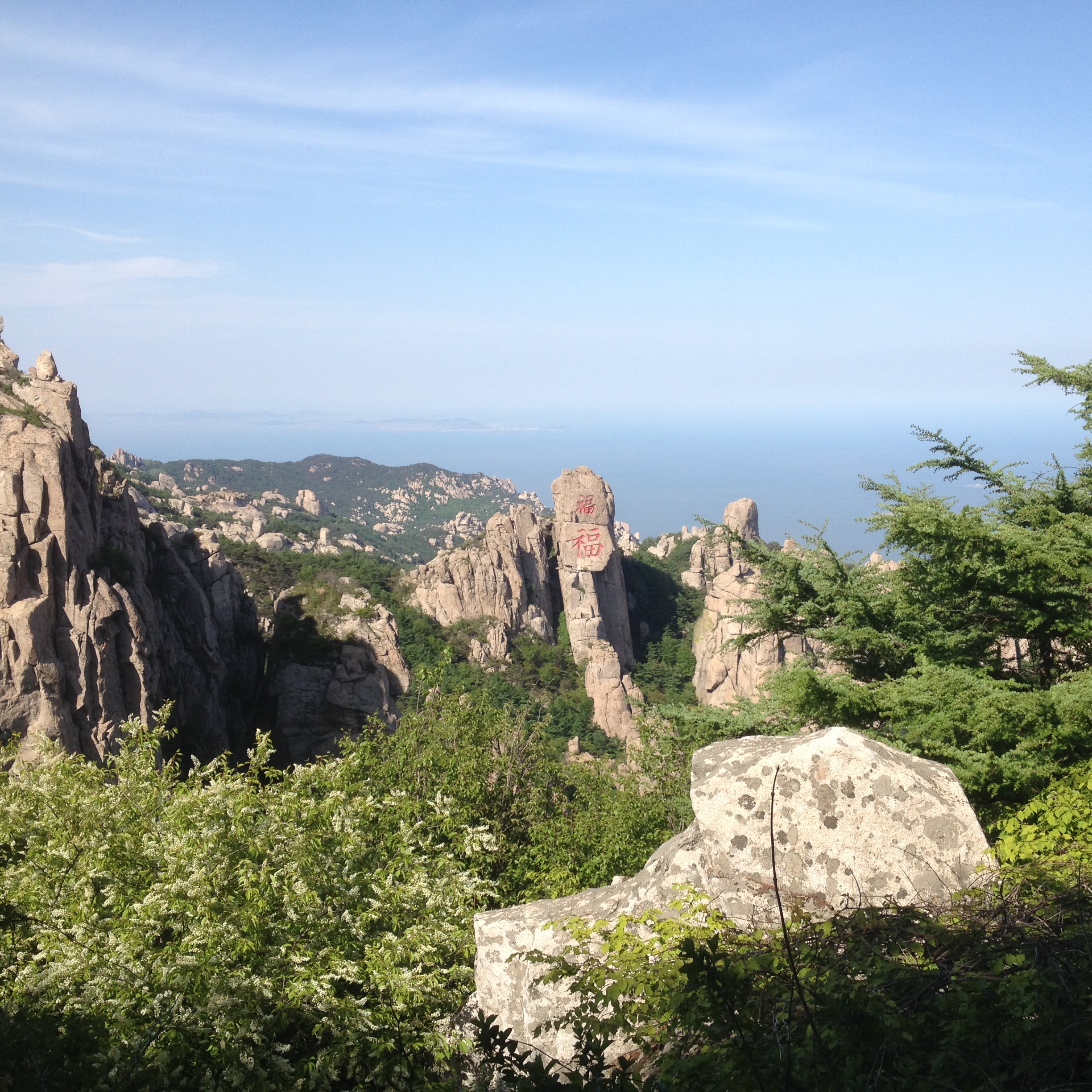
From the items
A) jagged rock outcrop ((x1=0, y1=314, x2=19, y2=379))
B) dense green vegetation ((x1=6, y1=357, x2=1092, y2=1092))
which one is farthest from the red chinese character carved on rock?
dense green vegetation ((x1=6, y1=357, x2=1092, y2=1092))

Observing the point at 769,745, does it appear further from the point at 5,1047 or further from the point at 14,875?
the point at 14,875

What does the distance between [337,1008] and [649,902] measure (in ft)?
8.05

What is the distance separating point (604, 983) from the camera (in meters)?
4.69

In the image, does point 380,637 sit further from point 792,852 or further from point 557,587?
point 792,852

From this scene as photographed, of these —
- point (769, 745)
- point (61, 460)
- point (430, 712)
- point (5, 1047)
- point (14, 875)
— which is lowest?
point (430, 712)

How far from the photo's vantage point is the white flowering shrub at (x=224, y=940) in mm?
5426

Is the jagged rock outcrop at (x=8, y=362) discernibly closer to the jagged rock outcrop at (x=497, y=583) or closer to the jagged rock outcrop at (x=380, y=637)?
the jagged rock outcrop at (x=380, y=637)

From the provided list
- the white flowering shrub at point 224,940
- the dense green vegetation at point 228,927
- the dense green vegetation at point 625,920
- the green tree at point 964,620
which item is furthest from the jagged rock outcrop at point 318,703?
the white flowering shrub at point 224,940

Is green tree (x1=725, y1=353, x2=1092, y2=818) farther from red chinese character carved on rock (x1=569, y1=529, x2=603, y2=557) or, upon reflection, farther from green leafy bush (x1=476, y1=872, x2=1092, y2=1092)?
red chinese character carved on rock (x1=569, y1=529, x2=603, y2=557)

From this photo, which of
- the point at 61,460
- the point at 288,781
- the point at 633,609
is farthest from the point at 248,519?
the point at 288,781

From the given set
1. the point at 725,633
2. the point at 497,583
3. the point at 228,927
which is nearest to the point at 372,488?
the point at 497,583

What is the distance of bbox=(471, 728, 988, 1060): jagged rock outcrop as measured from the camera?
17.5 ft

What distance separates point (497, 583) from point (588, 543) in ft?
27.9

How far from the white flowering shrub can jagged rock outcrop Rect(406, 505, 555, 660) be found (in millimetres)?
48718
